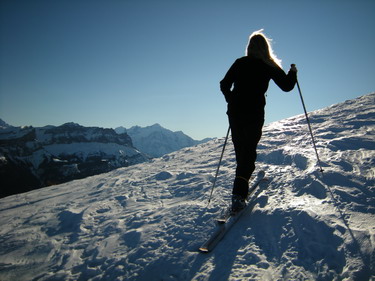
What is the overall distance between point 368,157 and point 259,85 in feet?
12.3

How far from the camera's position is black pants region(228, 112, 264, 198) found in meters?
4.24

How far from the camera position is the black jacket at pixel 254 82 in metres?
4.21

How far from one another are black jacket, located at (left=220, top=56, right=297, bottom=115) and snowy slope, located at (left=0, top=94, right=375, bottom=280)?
5.96 feet

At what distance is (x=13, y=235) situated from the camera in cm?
482

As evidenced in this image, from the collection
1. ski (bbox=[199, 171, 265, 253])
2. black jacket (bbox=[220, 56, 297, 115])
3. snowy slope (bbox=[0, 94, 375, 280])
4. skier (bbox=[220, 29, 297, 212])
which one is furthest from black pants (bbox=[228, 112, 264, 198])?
snowy slope (bbox=[0, 94, 375, 280])

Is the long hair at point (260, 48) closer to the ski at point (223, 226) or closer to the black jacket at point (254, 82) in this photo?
the black jacket at point (254, 82)

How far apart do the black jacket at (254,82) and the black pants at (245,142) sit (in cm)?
12

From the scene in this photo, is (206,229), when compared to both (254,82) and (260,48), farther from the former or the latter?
(260,48)

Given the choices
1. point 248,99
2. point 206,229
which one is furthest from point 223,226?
point 248,99

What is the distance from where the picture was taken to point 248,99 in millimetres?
4191

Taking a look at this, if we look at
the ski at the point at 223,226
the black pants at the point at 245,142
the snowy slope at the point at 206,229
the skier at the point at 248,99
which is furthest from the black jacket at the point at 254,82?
the snowy slope at the point at 206,229

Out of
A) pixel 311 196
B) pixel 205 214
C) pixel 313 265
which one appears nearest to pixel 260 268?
pixel 313 265

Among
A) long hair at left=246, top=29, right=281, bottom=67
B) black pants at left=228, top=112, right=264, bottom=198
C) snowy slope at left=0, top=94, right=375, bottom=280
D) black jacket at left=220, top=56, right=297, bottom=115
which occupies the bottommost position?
snowy slope at left=0, top=94, right=375, bottom=280

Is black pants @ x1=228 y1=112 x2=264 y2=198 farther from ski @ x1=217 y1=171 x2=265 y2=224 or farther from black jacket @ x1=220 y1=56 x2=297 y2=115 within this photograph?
ski @ x1=217 y1=171 x2=265 y2=224
